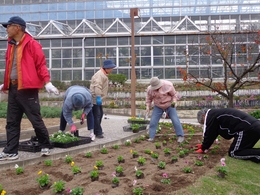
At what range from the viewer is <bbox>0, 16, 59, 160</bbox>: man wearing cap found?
4.71 m

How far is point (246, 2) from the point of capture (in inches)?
1243

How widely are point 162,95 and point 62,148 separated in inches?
94.4

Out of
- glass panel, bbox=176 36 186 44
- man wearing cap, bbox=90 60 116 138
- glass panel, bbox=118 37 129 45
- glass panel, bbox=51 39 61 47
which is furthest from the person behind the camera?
glass panel, bbox=51 39 61 47

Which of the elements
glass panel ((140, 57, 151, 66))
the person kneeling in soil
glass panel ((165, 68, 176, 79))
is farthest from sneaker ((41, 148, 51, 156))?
glass panel ((140, 57, 151, 66))

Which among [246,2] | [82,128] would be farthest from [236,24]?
[82,128]

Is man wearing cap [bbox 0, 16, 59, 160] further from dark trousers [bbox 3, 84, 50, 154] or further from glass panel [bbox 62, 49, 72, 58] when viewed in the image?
glass panel [bbox 62, 49, 72, 58]

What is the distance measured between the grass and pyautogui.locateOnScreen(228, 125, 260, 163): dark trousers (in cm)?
26

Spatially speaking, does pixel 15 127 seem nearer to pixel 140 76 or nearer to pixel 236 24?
pixel 140 76

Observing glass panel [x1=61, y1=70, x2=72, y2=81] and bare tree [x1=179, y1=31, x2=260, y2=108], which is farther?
glass panel [x1=61, y1=70, x2=72, y2=81]

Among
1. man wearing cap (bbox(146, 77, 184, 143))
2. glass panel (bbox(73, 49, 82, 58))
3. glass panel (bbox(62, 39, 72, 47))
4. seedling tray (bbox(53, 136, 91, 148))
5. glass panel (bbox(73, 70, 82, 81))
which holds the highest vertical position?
glass panel (bbox(62, 39, 72, 47))

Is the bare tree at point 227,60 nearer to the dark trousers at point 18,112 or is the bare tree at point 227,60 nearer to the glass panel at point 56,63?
the dark trousers at point 18,112

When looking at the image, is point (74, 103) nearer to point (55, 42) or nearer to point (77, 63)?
point (77, 63)

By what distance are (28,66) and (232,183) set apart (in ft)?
10.3

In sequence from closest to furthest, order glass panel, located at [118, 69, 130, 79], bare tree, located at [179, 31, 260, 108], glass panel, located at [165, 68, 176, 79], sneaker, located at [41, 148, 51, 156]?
sneaker, located at [41, 148, 51, 156], bare tree, located at [179, 31, 260, 108], glass panel, located at [165, 68, 176, 79], glass panel, located at [118, 69, 130, 79]
